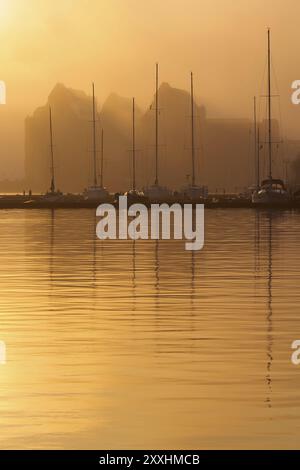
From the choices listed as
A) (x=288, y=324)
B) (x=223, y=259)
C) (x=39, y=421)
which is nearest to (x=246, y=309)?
(x=288, y=324)

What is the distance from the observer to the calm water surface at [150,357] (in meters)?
14.7

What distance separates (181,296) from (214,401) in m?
14.9

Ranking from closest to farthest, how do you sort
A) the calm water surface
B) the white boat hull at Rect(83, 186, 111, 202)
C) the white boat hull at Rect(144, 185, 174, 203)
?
1. the calm water surface
2. the white boat hull at Rect(144, 185, 174, 203)
3. the white boat hull at Rect(83, 186, 111, 202)

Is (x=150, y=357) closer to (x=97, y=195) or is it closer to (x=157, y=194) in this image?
(x=157, y=194)

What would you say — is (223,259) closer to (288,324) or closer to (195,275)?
(195,275)

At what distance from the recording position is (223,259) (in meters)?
46.1

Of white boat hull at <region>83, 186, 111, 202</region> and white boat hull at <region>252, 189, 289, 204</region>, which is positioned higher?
white boat hull at <region>83, 186, 111, 202</region>

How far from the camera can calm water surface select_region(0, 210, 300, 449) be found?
14664mm

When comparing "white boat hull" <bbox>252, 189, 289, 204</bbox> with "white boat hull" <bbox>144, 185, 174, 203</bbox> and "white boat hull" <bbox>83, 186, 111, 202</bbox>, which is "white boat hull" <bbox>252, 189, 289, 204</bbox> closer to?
"white boat hull" <bbox>144, 185, 174, 203</bbox>

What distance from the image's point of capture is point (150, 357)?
20297 millimetres

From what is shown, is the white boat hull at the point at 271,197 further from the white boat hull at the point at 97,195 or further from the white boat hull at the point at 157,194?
the white boat hull at the point at 97,195

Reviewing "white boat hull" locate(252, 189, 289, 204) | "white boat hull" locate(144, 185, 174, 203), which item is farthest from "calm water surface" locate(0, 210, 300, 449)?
"white boat hull" locate(144, 185, 174, 203)

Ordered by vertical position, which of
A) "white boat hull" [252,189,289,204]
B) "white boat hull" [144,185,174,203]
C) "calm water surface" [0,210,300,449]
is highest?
"white boat hull" [144,185,174,203]
